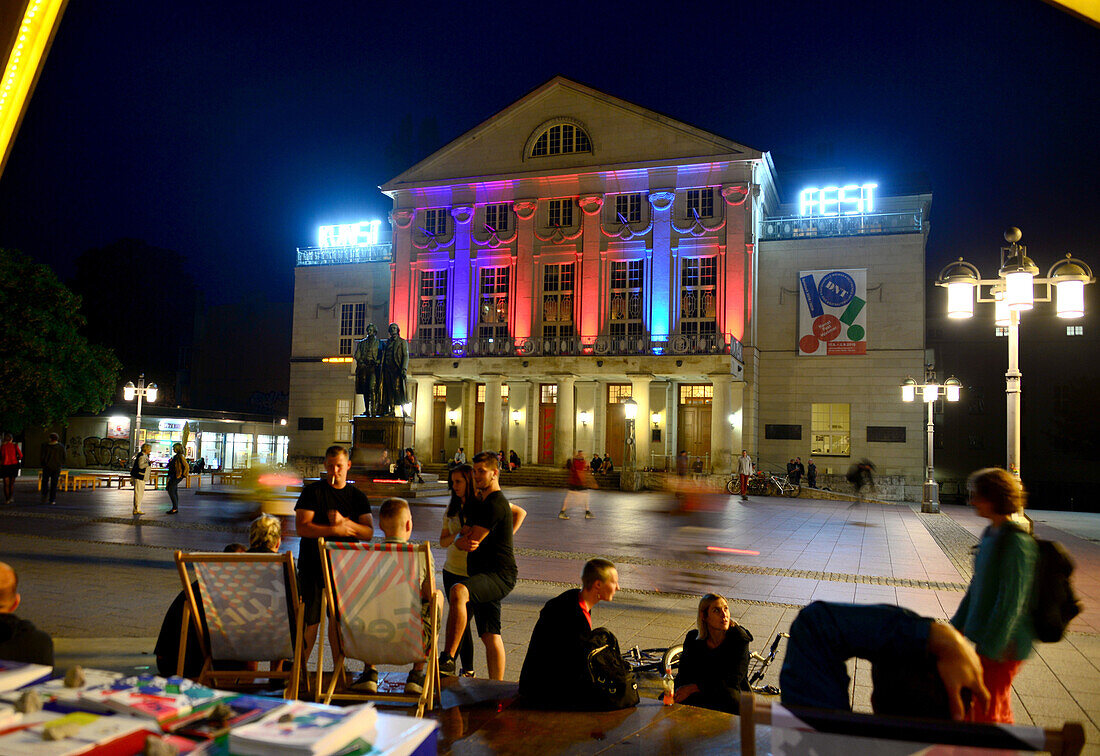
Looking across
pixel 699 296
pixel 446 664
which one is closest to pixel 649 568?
pixel 446 664

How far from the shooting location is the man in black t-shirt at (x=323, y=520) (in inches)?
221

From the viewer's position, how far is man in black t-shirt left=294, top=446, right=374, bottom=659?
5.62 m

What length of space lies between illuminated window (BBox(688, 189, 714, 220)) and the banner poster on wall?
571 cm

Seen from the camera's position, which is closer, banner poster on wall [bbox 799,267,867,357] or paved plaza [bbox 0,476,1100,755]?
paved plaza [bbox 0,476,1100,755]

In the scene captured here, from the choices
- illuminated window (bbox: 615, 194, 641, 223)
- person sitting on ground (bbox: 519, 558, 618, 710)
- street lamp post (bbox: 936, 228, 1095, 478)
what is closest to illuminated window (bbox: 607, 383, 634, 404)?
illuminated window (bbox: 615, 194, 641, 223)

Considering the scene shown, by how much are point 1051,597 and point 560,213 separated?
129ft

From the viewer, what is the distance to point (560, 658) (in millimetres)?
4332

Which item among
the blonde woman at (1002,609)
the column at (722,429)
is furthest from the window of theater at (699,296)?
the blonde woman at (1002,609)

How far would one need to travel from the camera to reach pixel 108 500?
2294cm

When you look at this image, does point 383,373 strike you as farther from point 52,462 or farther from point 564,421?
point 564,421

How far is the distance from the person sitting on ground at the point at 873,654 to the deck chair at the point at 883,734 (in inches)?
14.7

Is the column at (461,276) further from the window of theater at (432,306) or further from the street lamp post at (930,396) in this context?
the street lamp post at (930,396)

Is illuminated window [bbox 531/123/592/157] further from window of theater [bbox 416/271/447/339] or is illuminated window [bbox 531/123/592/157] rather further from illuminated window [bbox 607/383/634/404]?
illuminated window [bbox 607/383/634/404]

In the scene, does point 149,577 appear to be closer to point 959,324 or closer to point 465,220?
point 465,220
